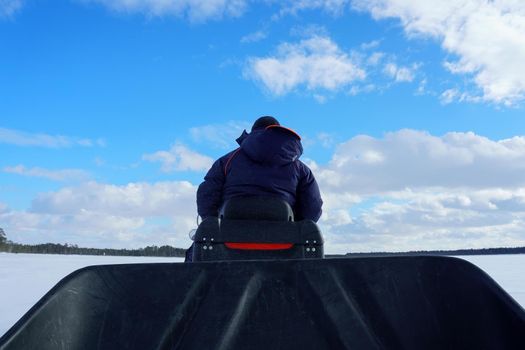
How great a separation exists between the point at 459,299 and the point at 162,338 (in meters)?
1.01

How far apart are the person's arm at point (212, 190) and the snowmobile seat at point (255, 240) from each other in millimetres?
891

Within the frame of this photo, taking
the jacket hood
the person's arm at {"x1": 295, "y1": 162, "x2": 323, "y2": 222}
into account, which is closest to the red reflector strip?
the jacket hood

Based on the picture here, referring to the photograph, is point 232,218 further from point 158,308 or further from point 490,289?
point 490,289

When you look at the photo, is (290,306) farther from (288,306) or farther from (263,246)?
(263,246)

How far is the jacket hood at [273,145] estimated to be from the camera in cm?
342

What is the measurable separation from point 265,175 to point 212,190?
64 centimetres

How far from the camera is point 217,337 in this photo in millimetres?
1425

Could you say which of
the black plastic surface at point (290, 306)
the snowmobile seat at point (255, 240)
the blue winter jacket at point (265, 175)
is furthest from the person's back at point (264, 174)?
the black plastic surface at point (290, 306)

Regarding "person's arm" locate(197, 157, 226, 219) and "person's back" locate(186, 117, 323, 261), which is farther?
"person's arm" locate(197, 157, 226, 219)

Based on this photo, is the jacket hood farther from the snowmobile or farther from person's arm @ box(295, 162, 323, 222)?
the snowmobile

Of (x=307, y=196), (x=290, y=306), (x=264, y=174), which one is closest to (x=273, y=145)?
(x=264, y=174)

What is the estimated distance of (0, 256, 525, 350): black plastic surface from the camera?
1.41 m

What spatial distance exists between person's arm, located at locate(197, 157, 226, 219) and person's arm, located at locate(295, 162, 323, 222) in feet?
2.32

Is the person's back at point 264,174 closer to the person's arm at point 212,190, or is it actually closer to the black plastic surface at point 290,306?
the person's arm at point 212,190
